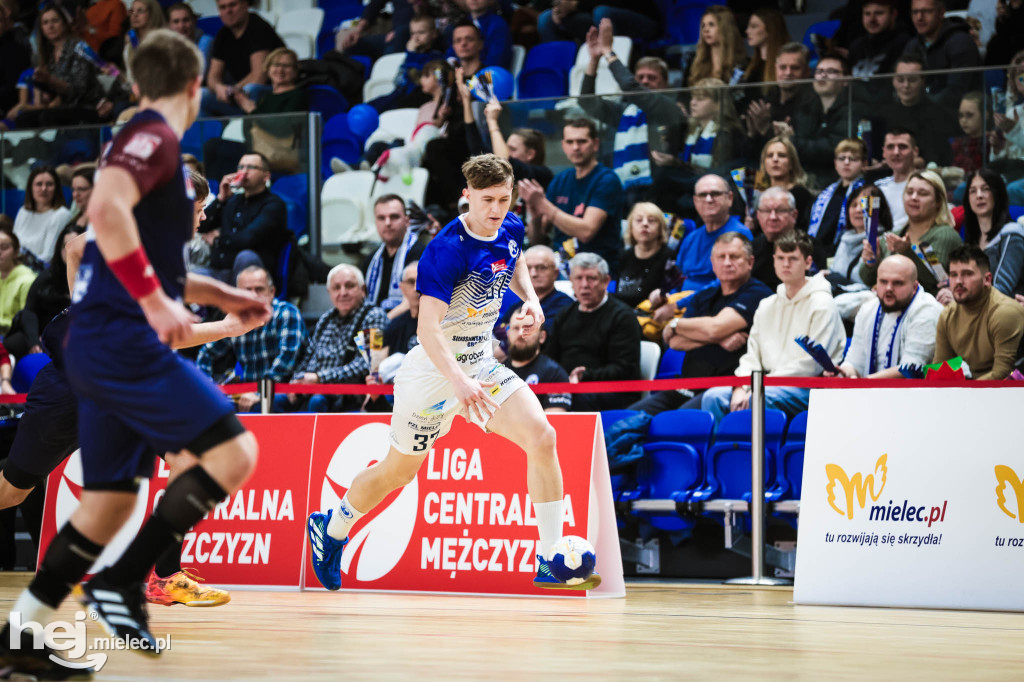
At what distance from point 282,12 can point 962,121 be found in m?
9.39

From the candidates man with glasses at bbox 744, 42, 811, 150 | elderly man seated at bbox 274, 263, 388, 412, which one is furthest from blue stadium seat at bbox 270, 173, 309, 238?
man with glasses at bbox 744, 42, 811, 150

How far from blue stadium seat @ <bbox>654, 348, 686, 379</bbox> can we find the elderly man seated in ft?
7.88

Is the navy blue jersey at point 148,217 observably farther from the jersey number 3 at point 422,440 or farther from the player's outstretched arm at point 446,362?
the jersey number 3 at point 422,440

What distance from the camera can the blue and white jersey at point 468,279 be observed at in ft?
19.0

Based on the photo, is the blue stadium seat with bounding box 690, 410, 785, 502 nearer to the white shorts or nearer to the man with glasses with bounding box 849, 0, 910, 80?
the white shorts

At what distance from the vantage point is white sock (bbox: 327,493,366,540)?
6.34 meters

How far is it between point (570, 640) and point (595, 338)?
4383mm

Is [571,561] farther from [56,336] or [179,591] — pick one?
[56,336]

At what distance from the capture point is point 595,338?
29.2ft

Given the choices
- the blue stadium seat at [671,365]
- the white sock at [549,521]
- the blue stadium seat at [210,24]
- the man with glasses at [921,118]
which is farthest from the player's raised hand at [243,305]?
the blue stadium seat at [210,24]

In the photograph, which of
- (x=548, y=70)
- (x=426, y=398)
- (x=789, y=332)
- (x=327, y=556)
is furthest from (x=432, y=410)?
(x=548, y=70)

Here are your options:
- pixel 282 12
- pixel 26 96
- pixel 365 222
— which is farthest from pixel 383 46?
pixel 26 96

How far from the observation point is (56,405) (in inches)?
209
